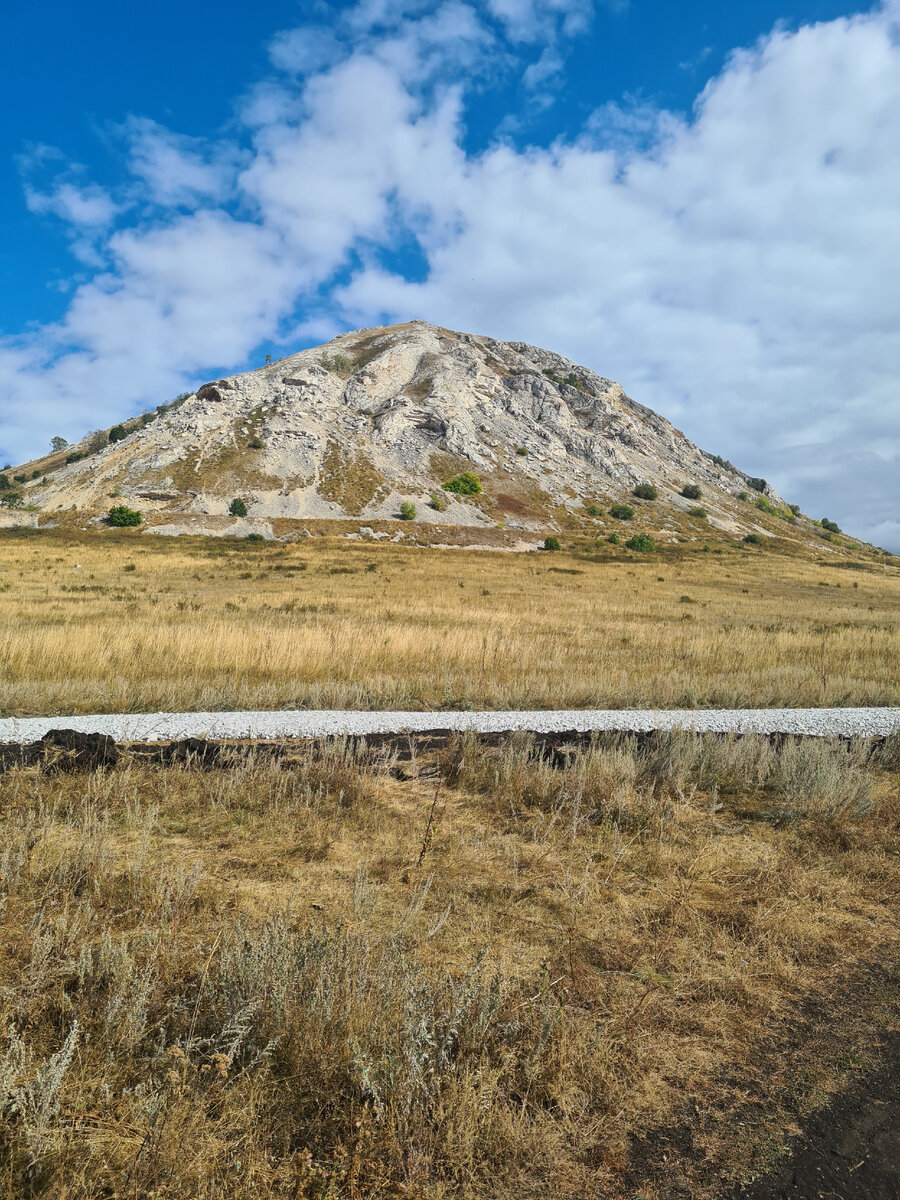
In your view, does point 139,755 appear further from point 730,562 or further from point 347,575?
point 730,562

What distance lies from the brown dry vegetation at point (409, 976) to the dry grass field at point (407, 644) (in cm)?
478

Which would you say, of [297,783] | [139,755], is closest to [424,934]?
[297,783]

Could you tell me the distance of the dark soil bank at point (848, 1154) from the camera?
8.87 ft

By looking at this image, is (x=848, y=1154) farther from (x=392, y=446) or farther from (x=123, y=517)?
(x=392, y=446)

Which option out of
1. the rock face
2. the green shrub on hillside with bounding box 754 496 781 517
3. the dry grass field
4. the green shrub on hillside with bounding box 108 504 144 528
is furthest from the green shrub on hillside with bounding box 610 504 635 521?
the green shrub on hillside with bounding box 108 504 144 528

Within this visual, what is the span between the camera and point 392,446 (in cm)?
12938

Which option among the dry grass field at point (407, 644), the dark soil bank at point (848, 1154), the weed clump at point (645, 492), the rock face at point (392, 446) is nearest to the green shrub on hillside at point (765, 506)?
the rock face at point (392, 446)

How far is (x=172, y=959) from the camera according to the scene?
12.5 feet

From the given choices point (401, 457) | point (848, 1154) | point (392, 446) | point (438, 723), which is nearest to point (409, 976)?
point (848, 1154)

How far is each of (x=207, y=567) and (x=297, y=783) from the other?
4164 cm

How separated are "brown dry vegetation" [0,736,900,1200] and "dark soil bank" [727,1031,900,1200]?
116mm

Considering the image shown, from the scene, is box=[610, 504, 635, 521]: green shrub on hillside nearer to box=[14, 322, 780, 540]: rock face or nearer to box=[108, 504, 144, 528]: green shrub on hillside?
box=[14, 322, 780, 540]: rock face

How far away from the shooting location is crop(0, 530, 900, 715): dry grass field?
11820 mm

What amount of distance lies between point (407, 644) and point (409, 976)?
40.2 ft
